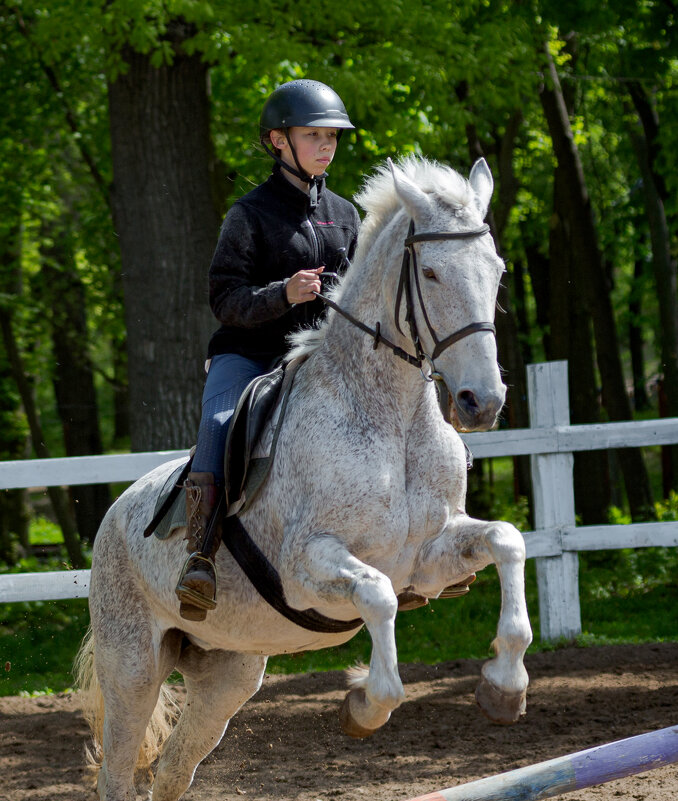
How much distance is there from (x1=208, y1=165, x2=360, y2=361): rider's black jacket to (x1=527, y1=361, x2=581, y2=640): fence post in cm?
429

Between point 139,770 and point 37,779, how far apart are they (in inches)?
45.0

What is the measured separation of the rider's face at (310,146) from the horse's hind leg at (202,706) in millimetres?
2397

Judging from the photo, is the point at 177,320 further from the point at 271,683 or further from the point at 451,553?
the point at 451,553

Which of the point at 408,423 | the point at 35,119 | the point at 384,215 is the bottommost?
the point at 408,423

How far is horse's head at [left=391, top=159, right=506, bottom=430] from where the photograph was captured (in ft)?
11.9

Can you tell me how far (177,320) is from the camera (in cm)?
1042

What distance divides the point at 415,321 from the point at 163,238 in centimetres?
698

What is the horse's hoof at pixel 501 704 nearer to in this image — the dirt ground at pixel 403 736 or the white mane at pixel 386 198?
the white mane at pixel 386 198

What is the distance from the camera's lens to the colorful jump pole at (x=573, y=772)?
11.4 feet

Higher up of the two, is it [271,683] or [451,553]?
[451,553]

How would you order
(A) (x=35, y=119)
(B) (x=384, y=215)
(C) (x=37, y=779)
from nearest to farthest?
(B) (x=384, y=215), (C) (x=37, y=779), (A) (x=35, y=119)

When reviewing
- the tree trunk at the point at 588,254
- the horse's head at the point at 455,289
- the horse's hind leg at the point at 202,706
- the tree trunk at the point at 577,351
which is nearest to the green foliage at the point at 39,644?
the horse's hind leg at the point at 202,706

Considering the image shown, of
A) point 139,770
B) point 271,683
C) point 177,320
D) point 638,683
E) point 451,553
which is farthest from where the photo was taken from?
point 177,320

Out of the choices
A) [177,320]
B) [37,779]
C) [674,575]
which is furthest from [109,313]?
[37,779]
